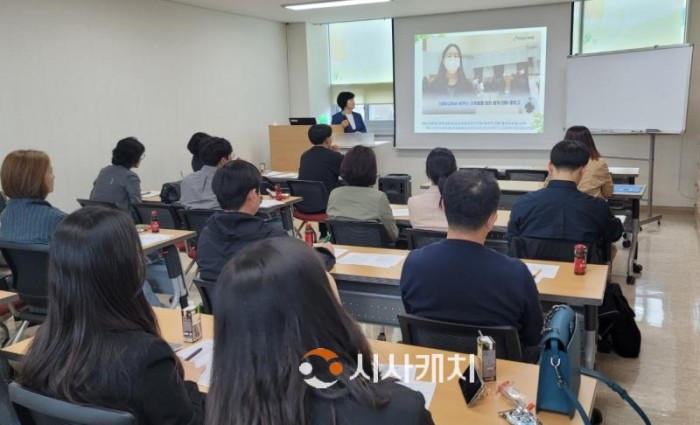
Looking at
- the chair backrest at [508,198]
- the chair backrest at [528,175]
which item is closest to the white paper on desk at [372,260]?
the chair backrest at [508,198]

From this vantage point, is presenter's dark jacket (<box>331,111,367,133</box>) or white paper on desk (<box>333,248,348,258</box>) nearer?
white paper on desk (<box>333,248,348,258</box>)

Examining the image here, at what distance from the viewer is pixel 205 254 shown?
8.68 ft

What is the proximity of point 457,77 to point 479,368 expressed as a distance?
7067mm

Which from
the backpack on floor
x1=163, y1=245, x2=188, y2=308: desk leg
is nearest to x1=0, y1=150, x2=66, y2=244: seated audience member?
x1=163, y1=245, x2=188, y2=308: desk leg

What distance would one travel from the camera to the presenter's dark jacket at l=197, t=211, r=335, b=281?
256 cm

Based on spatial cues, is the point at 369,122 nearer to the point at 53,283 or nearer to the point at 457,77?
the point at 457,77

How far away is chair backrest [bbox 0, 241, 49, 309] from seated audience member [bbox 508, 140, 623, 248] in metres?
2.49

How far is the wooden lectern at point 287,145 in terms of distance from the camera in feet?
25.2

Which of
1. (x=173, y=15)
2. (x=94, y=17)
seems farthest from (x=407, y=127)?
(x=94, y=17)

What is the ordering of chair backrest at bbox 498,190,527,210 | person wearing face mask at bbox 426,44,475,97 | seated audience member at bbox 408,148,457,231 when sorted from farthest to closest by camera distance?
person wearing face mask at bbox 426,44,475,97 → chair backrest at bbox 498,190,527,210 → seated audience member at bbox 408,148,457,231

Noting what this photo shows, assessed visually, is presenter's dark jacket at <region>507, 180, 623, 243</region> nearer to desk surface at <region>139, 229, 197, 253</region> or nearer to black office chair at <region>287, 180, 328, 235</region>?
desk surface at <region>139, 229, 197, 253</region>

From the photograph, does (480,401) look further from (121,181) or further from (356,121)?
(356,121)

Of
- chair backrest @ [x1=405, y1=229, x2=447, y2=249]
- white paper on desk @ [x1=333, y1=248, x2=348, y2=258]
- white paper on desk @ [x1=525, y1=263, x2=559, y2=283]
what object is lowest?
white paper on desk @ [x1=333, y1=248, x2=348, y2=258]

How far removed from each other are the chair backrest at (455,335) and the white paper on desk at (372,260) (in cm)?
94
